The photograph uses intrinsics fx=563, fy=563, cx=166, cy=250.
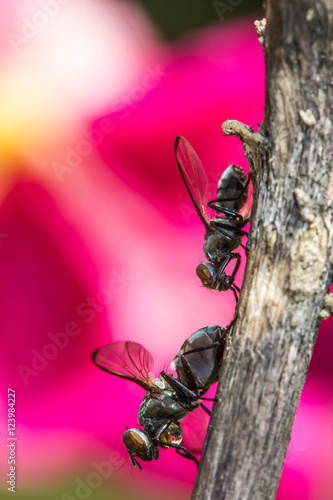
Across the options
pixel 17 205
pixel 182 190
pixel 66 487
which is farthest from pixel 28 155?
pixel 66 487

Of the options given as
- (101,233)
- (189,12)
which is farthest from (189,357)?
(189,12)

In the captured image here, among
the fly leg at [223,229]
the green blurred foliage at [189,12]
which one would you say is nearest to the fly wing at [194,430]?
the fly leg at [223,229]

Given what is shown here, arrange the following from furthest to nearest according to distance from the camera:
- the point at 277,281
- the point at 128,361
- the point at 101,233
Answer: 1. the point at 101,233
2. the point at 128,361
3. the point at 277,281

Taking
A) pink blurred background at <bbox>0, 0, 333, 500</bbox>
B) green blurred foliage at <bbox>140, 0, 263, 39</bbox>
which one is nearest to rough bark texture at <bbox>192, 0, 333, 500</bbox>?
pink blurred background at <bbox>0, 0, 333, 500</bbox>

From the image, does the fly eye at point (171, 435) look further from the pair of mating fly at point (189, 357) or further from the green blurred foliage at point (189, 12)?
the green blurred foliage at point (189, 12)

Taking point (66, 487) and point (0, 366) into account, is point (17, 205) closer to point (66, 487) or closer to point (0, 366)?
point (0, 366)

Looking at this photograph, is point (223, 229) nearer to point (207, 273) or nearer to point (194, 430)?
point (207, 273)
